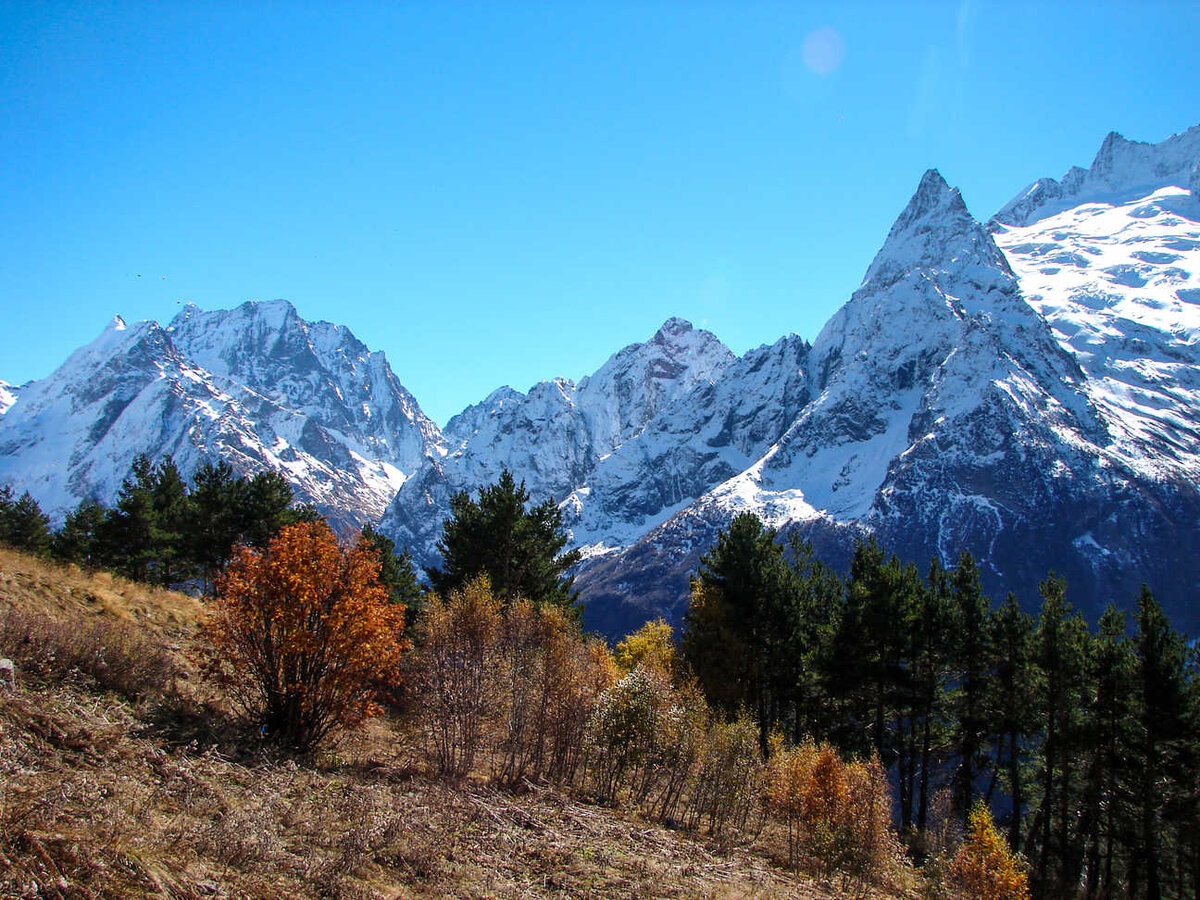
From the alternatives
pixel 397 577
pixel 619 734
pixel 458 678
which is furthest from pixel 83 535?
pixel 619 734

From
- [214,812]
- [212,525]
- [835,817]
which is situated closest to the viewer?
[214,812]

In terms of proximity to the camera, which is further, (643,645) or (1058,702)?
(643,645)

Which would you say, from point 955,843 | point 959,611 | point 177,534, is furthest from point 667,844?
point 177,534

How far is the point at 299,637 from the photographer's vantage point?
679 inches

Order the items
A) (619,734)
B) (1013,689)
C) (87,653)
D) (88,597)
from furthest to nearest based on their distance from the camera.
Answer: (1013,689), (619,734), (88,597), (87,653)

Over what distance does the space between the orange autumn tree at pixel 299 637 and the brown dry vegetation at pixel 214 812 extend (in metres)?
1.05

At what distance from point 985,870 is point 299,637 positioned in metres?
22.6

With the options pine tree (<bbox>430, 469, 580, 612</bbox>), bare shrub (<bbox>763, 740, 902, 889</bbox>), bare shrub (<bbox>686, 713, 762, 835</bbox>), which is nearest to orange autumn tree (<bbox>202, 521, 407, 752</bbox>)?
bare shrub (<bbox>686, 713, 762, 835</bbox>)

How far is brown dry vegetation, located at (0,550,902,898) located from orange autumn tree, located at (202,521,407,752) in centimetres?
105

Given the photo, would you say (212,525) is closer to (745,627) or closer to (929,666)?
(745,627)

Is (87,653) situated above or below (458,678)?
below

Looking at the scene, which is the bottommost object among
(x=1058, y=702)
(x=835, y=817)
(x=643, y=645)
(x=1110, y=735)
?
(x=835, y=817)

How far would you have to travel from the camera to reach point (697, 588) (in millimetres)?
38938

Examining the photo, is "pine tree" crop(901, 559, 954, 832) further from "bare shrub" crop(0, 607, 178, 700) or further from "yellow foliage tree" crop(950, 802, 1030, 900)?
"bare shrub" crop(0, 607, 178, 700)
